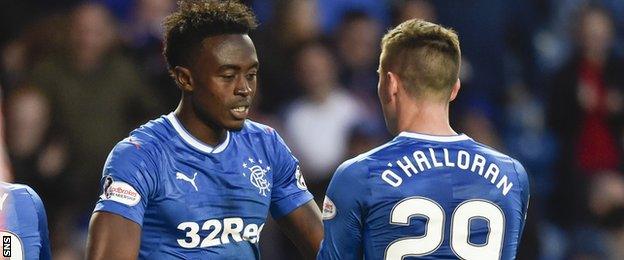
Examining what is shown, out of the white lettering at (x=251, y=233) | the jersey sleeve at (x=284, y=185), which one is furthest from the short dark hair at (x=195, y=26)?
the white lettering at (x=251, y=233)

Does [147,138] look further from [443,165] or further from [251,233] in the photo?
[443,165]

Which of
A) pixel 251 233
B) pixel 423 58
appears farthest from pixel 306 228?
pixel 423 58

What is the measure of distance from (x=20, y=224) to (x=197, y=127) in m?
0.85

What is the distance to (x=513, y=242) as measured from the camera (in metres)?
4.52

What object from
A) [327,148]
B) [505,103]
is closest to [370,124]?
[327,148]

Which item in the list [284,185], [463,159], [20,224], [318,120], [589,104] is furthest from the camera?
[589,104]

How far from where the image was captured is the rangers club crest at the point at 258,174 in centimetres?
498

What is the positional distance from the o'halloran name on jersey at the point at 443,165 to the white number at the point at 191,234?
86 centimetres

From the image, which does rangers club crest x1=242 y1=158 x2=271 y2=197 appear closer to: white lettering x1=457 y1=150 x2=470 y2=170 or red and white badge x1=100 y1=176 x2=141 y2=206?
red and white badge x1=100 y1=176 x2=141 y2=206

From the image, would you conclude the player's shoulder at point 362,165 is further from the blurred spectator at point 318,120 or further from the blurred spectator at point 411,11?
the blurred spectator at point 411,11

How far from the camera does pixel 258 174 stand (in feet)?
16.4

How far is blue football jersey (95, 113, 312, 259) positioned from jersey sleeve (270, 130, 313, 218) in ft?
0.09

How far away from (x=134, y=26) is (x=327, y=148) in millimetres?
1699

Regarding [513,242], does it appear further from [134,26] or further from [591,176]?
[591,176]
